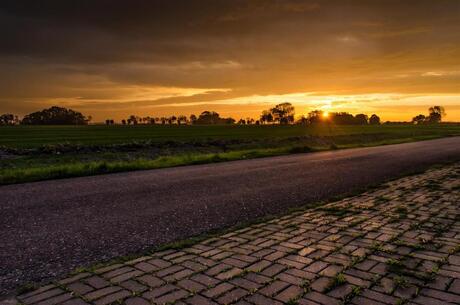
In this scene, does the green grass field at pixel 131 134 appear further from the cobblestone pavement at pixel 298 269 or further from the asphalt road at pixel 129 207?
the cobblestone pavement at pixel 298 269

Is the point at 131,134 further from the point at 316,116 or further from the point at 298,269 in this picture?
the point at 316,116

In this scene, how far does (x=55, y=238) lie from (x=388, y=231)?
4.75 m

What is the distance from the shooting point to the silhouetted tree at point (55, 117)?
484 feet

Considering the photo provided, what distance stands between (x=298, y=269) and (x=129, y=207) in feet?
14.1

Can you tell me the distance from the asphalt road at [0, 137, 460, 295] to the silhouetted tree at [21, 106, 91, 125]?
150m

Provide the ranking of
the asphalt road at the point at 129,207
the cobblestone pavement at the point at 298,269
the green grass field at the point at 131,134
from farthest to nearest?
the green grass field at the point at 131,134 < the asphalt road at the point at 129,207 < the cobblestone pavement at the point at 298,269

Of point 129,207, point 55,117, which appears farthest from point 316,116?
point 129,207

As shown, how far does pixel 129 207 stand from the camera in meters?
7.50

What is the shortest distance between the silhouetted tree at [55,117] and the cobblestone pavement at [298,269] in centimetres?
15608

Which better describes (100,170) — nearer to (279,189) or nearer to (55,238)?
(279,189)

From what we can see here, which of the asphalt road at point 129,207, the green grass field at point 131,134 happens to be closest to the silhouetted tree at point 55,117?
the green grass field at point 131,134

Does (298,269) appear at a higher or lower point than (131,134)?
lower

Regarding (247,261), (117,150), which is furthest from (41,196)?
(117,150)

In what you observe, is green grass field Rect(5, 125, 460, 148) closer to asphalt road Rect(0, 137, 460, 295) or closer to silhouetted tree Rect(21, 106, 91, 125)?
asphalt road Rect(0, 137, 460, 295)
